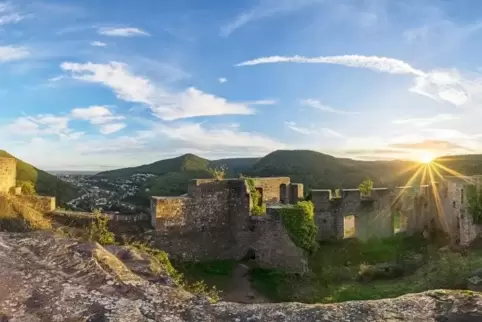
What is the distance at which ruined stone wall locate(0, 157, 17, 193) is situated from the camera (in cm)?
1989

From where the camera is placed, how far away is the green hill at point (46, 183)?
4572 cm

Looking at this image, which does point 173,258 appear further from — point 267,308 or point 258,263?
point 267,308

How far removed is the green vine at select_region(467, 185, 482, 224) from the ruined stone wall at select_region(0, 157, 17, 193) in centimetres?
2502

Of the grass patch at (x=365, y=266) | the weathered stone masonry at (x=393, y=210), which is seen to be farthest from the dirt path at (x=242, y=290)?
the weathered stone masonry at (x=393, y=210)

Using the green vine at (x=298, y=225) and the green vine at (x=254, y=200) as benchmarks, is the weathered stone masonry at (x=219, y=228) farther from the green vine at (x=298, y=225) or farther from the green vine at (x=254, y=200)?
the green vine at (x=254, y=200)

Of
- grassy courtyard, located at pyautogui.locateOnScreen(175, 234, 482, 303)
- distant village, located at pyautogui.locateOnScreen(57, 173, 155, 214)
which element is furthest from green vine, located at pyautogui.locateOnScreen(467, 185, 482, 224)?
distant village, located at pyautogui.locateOnScreen(57, 173, 155, 214)

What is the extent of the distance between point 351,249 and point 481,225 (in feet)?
25.4

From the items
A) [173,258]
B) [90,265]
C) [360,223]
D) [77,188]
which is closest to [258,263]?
[173,258]

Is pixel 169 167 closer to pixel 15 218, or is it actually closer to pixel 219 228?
pixel 219 228

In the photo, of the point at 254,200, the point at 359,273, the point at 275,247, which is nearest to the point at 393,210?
the point at 359,273

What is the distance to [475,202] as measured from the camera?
28.4 meters

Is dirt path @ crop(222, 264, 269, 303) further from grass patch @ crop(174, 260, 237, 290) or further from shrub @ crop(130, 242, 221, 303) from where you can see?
shrub @ crop(130, 242, 221, 303)

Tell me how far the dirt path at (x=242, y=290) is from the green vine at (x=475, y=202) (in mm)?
13941

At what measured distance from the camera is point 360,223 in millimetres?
32938
